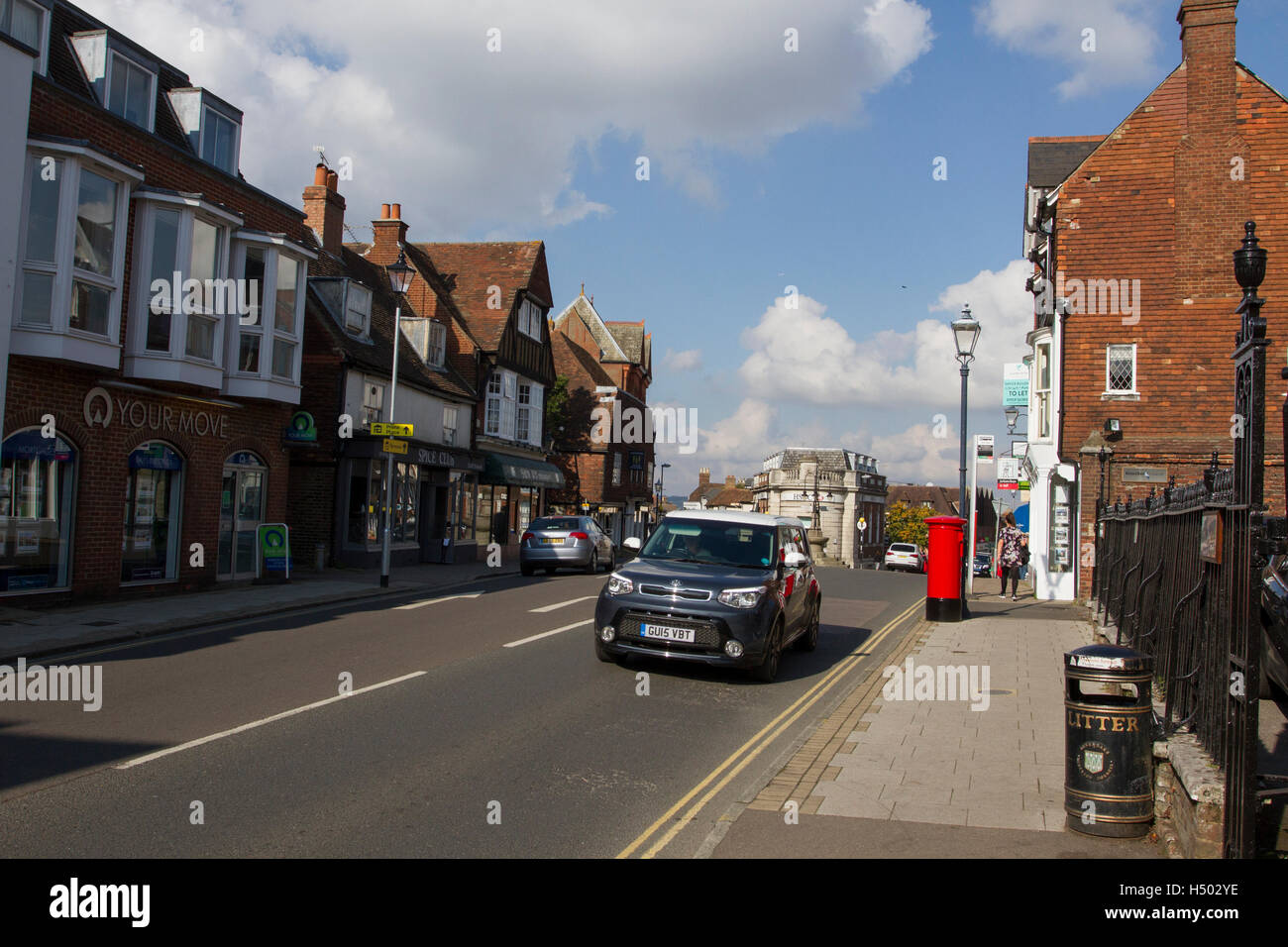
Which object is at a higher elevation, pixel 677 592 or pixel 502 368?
pixel 502 368

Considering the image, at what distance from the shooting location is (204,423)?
59.3 ft

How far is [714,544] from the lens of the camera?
11.3 meters

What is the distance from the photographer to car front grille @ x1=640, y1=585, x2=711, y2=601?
9.95 meters

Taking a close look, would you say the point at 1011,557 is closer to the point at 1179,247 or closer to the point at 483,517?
the point at 1179,247

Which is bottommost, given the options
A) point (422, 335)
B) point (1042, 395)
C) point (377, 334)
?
point (1042, 395)

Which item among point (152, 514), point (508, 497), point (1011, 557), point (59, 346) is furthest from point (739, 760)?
point (508, 497)

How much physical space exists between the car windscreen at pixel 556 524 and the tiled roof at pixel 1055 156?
56.4 feet

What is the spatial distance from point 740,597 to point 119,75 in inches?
555

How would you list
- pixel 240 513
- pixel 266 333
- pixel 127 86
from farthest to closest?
1. pixel 240 513
2. pixel 266 333
3. pixel 127 86

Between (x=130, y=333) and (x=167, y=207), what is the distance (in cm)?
222

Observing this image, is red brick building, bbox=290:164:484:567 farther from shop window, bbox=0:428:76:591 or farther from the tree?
the tree

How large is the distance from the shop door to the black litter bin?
653 inches
